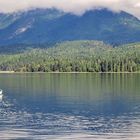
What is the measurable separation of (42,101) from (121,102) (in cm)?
1507

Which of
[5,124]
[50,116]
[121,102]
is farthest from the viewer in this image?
[121,102]

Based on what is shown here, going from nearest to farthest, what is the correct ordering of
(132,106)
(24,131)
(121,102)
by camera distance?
1. (24,131)
2. (132,106)
3. (121,102)

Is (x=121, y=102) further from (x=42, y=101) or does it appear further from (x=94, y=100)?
(x=42, y=101)

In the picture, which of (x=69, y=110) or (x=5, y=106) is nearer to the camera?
(x=69, y=110)

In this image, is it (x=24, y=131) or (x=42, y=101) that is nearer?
(x=24, y=131)

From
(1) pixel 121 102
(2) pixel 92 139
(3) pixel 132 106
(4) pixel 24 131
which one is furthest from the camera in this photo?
(1) pixel 121 102

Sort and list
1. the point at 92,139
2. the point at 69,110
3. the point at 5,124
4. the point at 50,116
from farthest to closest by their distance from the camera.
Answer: the point at 69,110 → the point at 50,116 → the point at 5,124 → the point at 92,139

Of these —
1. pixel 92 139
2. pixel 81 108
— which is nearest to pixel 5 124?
pixel 92 139

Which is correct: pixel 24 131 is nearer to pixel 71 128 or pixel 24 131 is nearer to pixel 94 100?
pixel 71 128

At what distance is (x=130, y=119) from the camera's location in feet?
225

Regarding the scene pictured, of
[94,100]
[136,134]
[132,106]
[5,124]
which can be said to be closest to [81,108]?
[132,106]

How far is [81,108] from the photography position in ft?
278

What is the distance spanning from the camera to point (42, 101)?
3959 inches

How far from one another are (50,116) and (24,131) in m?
16.6
